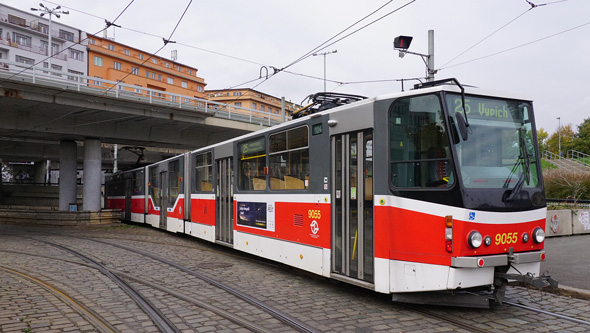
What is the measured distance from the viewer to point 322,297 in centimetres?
729

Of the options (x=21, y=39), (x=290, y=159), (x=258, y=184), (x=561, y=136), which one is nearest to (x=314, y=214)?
(x=290, y=159)

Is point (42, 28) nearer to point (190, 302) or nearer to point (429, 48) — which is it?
point (429, 48)

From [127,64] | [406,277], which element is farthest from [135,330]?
[127,64]

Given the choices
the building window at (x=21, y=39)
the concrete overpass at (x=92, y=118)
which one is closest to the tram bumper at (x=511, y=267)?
the concrete overpass at (x=92, y=118)

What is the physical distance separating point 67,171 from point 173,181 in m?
13.8

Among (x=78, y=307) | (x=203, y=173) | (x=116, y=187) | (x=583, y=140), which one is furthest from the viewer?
(x=583, y=140)

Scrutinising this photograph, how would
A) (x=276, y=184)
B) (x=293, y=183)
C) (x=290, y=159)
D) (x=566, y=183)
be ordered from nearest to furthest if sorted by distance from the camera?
(x=293, y=183) < (x=290, y=159) < (x=276, y=184) < (x=566, y=183)

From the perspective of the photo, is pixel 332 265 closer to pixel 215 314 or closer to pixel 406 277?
pixel 406 277

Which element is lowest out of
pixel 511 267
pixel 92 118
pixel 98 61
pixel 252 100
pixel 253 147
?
pixel 511 267

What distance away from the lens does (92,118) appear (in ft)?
76.2

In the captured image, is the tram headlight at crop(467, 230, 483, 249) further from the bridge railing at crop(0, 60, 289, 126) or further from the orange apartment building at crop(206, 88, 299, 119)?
the orange apartment building at crop(206, 88, 299, 119)

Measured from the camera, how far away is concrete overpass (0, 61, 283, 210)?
1919cm

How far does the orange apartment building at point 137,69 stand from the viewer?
209 ft

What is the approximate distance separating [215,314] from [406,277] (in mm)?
2653
